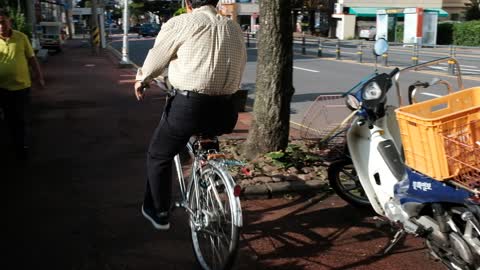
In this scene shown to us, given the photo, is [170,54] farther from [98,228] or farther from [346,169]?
[346,169]

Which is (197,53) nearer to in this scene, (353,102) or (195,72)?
(195,72)

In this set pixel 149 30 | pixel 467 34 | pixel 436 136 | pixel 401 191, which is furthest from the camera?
pixel 149 30

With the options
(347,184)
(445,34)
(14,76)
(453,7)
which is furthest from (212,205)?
(453,7)

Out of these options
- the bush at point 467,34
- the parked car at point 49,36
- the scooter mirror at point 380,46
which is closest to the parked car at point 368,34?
the bush at point 467,34

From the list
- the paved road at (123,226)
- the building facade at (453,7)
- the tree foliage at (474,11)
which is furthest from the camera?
the building facade at (453,7)

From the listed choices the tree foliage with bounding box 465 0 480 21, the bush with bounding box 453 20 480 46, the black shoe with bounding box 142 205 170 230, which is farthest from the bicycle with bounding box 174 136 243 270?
the tree foliage with bounding box 465 0 480 21

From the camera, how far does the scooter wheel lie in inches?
199

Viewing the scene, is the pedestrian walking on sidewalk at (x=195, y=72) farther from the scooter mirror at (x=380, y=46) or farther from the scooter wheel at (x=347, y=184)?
the scooter wheel at (x=347, y=184)

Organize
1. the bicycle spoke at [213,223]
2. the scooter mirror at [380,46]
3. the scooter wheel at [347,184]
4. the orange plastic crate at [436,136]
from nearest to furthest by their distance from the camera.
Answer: the orange plastic crate at [436,136]
the bicycle spoke at [213,223]
the scooter mirror at [380,46]
the scooter wheel at [347,184]

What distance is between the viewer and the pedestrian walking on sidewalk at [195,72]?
3.53m

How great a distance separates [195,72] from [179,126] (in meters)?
0.36

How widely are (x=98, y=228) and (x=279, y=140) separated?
238cm

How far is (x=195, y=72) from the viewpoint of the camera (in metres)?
3.55

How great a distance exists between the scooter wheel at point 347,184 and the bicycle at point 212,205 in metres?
1.60
